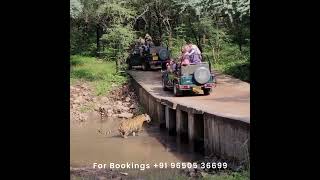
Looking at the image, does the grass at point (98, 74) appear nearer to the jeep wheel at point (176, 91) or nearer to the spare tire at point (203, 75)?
the jeep wheel at point (176, 91)

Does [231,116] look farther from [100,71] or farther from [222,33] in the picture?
[100,71]

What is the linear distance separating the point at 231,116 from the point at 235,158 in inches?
35.0

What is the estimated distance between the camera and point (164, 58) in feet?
39.7

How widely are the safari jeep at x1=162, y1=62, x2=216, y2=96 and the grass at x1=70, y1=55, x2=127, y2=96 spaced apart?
1.22 meters

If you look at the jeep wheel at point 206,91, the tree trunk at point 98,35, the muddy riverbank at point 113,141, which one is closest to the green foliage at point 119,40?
the tree trunk at point 98,35

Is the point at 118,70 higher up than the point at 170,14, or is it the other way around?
the point at 170,14

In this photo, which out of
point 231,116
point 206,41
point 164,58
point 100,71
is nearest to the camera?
point 231,116

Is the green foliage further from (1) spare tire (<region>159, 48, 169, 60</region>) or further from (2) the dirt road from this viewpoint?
(2) the dirt road

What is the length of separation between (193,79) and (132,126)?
1.83 metres

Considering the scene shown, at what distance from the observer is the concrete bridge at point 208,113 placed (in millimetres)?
8516

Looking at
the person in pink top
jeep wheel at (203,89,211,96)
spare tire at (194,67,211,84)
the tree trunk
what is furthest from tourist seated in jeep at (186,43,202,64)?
the tree trunk
